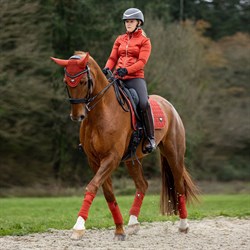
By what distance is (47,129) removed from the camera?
116ft

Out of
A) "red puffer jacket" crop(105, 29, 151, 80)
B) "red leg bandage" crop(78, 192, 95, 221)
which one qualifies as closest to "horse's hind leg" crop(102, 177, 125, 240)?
"red leg bandage" crop(78, 192, 95, 221)

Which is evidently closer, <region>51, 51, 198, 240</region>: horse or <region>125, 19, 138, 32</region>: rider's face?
<region>51, 51, 198, 240</region>: horse

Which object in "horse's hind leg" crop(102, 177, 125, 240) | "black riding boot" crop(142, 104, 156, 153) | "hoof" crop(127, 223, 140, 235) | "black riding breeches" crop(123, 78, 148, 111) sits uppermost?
"black riding breeches" crop(123, 78, 148, 111)

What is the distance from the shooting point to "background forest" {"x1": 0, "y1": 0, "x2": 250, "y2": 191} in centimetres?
2981

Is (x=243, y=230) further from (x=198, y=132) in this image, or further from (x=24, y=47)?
(x=198, y=132)

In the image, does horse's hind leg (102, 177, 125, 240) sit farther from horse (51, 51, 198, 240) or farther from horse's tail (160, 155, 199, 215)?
horse's tail (160, 155, 199, 215)

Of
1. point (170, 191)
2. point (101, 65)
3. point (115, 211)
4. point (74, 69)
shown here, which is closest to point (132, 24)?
point (74, 69)

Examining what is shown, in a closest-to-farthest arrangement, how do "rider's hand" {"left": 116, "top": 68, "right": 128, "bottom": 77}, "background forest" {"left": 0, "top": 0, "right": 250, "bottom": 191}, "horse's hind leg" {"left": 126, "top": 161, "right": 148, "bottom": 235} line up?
"rider's hand" {"left": 116, "top": 68, "right": 128, "bottom": 77} < "horse's hind leg" {"left": 126, "top": 161, "right": 148, "bottom": 235} < "background forest" {"left": 0, "top": 0, "right": 250, "bottom": 191}

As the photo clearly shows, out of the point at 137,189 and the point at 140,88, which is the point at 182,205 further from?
the point at 140,88

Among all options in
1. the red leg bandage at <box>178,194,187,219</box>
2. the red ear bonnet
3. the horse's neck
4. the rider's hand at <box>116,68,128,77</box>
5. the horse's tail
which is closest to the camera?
the red ear bonnet

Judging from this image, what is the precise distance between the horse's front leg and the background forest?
66.0 ft

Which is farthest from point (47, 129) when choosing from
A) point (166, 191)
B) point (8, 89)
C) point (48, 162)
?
point (166, 191)

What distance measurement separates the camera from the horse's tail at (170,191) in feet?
34.0

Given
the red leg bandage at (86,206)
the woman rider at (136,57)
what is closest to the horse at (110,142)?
the red leg bandage at (86,206)
